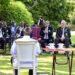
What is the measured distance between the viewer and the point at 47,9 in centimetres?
4838

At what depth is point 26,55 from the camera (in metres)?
10.0

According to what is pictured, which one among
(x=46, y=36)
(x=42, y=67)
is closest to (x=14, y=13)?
(x=46, y=36)

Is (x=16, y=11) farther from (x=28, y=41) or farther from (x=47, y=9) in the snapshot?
(x=28, y=41)

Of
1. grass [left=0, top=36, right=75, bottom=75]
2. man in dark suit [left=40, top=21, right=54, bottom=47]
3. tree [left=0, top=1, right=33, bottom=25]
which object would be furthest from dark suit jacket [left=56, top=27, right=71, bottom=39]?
tree [left=0, top=1, right=33, bottom=25]

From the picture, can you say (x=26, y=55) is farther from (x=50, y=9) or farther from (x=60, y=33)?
(x=50, y=9)

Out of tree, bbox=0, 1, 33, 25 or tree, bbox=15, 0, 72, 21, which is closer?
tree, bbox=0, 1, 33, 25

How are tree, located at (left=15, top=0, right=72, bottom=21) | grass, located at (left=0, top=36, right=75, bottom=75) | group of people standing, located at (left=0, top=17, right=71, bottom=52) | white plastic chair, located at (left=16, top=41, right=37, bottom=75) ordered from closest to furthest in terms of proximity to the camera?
white plastic chair, located at (left=16, top=41, right=37, bottom=75) < grass, located at (left=0, top=36, right=75, bottom=75) < group of people standing, located at (left=0, top=17, right=71, bottom=52) < tree, located at (left=15, top=0, right=72, bottom=21)

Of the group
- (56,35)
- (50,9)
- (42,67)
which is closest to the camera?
(42,67)

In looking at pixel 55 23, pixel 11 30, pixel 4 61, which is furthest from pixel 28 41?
pixel 55 23

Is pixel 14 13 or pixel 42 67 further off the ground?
pixel 14 13

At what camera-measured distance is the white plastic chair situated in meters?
10.0

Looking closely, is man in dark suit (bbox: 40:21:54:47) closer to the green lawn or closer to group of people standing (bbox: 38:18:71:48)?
group of people standing (bbox: 38:18:71:48)

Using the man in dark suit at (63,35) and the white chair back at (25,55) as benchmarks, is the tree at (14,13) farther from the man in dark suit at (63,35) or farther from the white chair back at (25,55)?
the white chair back at (25,55)

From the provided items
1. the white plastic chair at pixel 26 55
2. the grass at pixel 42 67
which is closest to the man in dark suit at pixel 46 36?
the grass at pixel 42 67
